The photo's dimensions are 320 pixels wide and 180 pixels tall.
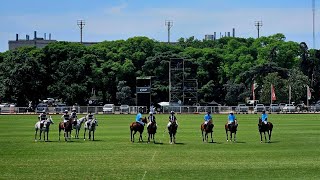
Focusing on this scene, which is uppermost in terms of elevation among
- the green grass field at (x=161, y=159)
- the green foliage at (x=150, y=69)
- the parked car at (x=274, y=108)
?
the green foliage at (x=150, y=69)

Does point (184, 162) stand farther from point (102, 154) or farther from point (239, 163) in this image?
point (102, 154)

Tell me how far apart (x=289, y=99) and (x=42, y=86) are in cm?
4006

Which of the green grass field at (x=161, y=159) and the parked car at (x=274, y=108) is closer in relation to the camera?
the green grass field at (x=161, y=159)

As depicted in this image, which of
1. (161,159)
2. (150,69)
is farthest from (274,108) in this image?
(161,159)

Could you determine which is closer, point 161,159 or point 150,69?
point 161,159

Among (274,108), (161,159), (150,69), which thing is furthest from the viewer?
(150,69)

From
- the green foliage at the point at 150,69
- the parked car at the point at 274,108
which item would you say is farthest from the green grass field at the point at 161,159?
the green foliage at the point at 150,69

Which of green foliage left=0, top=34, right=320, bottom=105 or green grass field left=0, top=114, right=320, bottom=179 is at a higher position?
green foliage left=0, top=34, right=320, bottom=105

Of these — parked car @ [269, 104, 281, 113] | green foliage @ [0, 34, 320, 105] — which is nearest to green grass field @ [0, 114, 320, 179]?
parked car @ [269, 104, 281, 113]

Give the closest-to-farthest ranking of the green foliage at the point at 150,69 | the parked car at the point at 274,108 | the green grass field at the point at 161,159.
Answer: the green grass field at the point at 161,159
the parked car at the point at 274,108
the green foliage at the point at 150,69

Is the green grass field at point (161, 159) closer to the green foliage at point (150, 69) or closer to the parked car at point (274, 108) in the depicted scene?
the parked car at point (274, 108)

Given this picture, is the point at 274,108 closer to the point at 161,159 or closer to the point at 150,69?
the point at 150,69

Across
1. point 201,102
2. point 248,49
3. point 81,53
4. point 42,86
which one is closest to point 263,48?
point 248,49

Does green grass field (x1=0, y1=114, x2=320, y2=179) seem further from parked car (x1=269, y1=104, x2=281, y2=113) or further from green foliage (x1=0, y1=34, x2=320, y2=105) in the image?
green foliage (x1=0, y1=34, x2=320, y2=105)
